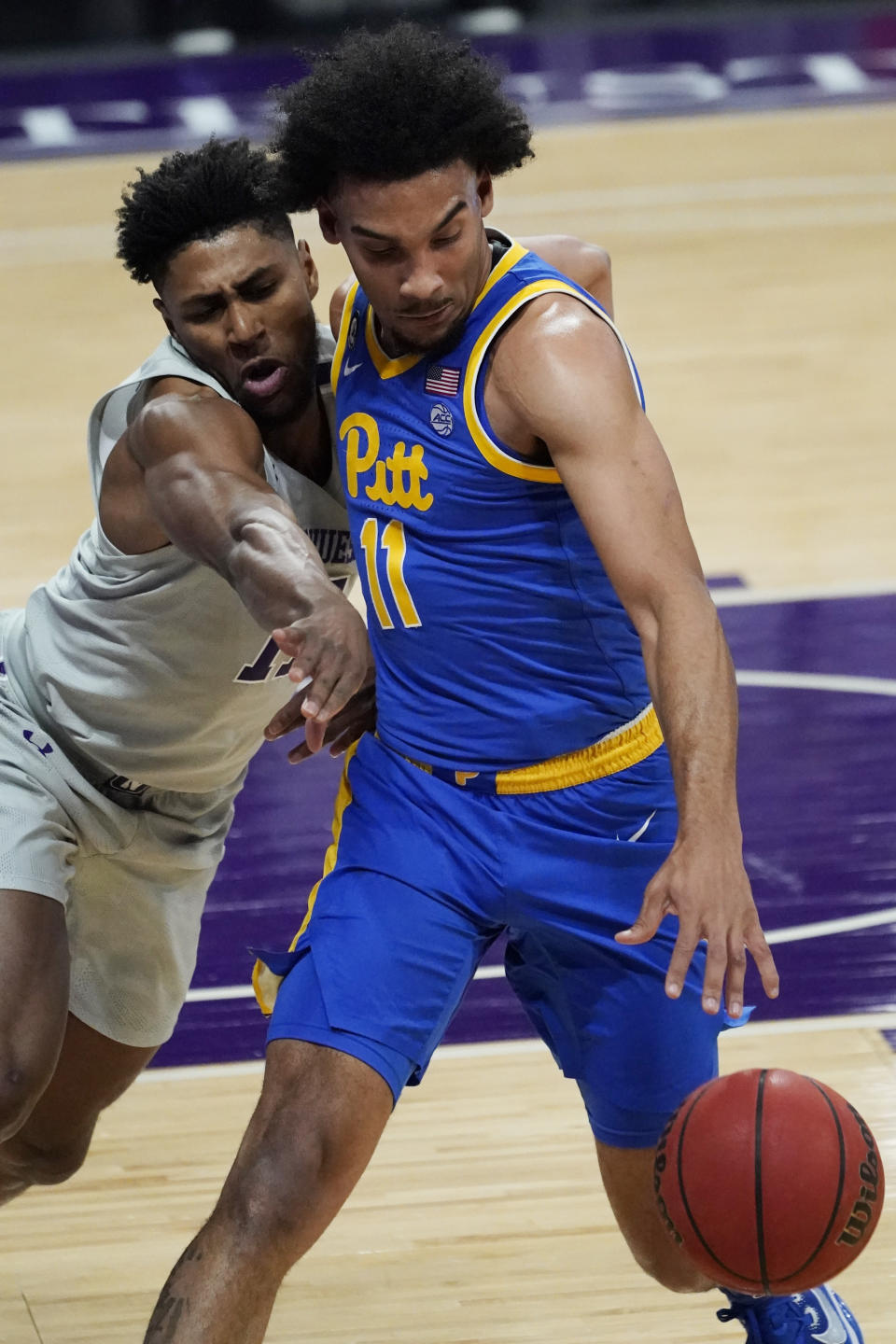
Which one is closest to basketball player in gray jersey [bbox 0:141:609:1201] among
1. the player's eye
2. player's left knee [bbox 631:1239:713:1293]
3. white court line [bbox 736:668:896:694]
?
the player's eye

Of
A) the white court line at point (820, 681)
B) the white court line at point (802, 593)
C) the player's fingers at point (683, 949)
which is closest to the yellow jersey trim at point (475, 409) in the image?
the player's fingers at point (683, 949)

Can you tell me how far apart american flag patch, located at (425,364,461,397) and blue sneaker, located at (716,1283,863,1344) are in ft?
5.63

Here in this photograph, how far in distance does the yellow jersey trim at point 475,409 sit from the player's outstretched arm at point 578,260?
779mm

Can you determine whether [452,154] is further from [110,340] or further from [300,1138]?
[110,340]

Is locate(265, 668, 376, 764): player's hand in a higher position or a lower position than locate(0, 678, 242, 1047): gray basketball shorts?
higher

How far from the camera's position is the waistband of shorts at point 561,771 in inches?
144

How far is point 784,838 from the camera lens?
6484mm

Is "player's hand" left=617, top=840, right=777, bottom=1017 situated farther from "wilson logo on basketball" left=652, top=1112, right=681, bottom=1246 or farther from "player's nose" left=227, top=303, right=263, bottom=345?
"player's nose" left=227, top=303, right=263, bottom=345

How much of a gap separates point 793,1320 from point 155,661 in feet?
5.83

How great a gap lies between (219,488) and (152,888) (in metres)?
1.16

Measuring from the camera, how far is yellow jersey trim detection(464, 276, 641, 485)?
3473 mm

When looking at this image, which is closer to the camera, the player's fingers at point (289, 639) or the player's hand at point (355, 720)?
the player's fingers at point (289, 639)

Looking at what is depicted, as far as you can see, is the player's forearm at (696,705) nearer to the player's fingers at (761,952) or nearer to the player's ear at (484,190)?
the player's fingers at (761,952)

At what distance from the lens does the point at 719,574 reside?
28.2ft
